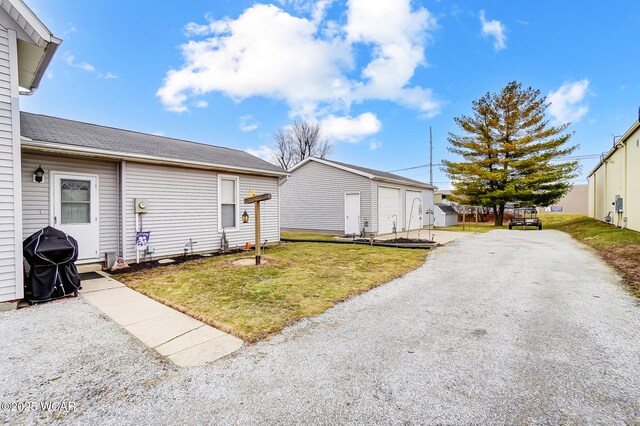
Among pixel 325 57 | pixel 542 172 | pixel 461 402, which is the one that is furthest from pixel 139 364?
pixel 542 172

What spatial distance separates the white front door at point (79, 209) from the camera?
618 cm

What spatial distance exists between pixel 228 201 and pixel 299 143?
2819 centimetres

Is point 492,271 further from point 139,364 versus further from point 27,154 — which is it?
point 27,154

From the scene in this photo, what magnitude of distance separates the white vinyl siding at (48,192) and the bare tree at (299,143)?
2928cm

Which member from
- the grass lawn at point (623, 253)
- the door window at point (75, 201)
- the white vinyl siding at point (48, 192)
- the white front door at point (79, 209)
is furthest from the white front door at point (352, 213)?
the door window at point (75, 201)

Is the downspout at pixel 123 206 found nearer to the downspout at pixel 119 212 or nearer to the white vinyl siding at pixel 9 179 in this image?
the downspout at pixel 119 212

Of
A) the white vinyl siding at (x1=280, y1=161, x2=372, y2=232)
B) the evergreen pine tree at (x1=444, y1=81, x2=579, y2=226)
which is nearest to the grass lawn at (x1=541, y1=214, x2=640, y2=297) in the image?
the white vinyl siding at (x1=280, y1=161, x2=372, y2=232)

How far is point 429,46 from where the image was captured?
47.9 ft

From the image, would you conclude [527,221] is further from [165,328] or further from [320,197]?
[165,328]

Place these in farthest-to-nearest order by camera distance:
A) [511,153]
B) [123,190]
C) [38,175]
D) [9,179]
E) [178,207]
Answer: [511,153] → [178,207] → [123,190] → [38,175] → [9,179]

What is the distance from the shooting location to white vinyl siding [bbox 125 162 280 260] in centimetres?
718

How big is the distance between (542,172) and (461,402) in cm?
2263

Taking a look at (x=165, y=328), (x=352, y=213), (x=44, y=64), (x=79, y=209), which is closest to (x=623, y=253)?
(x=352, y=213)

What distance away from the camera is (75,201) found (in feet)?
21.0
